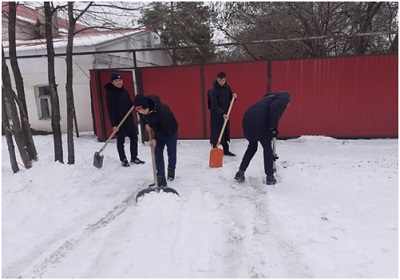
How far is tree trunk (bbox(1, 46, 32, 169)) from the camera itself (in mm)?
4504

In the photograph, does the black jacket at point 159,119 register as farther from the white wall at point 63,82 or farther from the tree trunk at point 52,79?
the white wall at point 63,82

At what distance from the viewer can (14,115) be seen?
15.1 feet

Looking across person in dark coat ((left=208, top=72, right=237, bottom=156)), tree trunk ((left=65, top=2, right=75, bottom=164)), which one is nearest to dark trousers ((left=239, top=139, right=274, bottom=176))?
person in dark coat ((left=208, top=72, right=237, bottom=156))

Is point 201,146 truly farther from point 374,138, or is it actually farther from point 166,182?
point 374,138

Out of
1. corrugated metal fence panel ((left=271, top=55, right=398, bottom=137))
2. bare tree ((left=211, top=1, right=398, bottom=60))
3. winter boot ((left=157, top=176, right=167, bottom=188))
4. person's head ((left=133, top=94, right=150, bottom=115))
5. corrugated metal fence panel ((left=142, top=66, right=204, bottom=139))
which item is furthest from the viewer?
bare tree ((left=211, top=1, right=398, bottom=60))

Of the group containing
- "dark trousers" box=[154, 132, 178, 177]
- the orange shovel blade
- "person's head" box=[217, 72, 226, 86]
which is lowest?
the orange shovel blade

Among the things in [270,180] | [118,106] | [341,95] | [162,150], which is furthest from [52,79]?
[341,95]

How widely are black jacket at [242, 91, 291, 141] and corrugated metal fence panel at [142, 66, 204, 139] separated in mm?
3270

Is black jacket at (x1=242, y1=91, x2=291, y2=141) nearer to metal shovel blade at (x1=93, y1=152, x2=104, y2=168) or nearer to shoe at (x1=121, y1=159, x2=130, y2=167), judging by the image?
shoe at (x1=121, y1=159, x2=130, y2=167)

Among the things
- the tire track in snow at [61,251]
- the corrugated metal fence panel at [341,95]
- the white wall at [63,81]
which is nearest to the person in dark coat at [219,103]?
the corrugated metal fence panel at [341,95]

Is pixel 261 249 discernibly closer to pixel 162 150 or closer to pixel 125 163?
pixel 162 150

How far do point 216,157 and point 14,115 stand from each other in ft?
10.3

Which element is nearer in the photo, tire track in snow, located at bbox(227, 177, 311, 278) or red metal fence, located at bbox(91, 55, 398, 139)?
tire track in snow, located at bbox(227, 177, 311, 278)

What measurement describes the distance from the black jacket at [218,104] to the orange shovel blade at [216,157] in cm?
83
